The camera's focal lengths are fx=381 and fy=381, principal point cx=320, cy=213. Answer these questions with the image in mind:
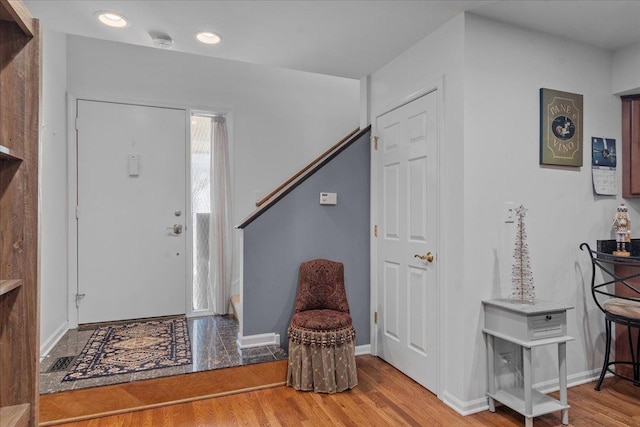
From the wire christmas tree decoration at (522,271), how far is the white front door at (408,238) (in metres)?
0.48

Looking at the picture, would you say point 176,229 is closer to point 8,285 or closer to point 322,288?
point 322,288

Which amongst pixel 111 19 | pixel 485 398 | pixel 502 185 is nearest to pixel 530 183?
pixel 502 185

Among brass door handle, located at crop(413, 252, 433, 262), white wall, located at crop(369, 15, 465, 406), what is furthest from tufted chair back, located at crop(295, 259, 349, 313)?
white wall, located at crop(369, 15, 465, 406)

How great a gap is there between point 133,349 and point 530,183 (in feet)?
10.1

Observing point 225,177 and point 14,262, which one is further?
point 225,177

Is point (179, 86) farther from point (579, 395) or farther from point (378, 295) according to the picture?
point (579, 395)

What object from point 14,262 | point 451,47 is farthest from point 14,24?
point 451,47

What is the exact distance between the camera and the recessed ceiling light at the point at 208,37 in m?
2.57

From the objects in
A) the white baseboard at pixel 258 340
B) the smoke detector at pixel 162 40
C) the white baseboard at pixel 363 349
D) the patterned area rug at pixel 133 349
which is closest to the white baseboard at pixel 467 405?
the white baseboard at pixel 363 349

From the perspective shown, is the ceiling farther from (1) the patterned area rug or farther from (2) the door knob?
(1) the patterned area rug

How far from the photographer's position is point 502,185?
7.91 feet

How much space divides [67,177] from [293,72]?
8.28ft

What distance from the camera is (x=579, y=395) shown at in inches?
98.7

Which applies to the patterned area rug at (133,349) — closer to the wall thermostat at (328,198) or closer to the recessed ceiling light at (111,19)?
the wall thermostat at (328,198)
